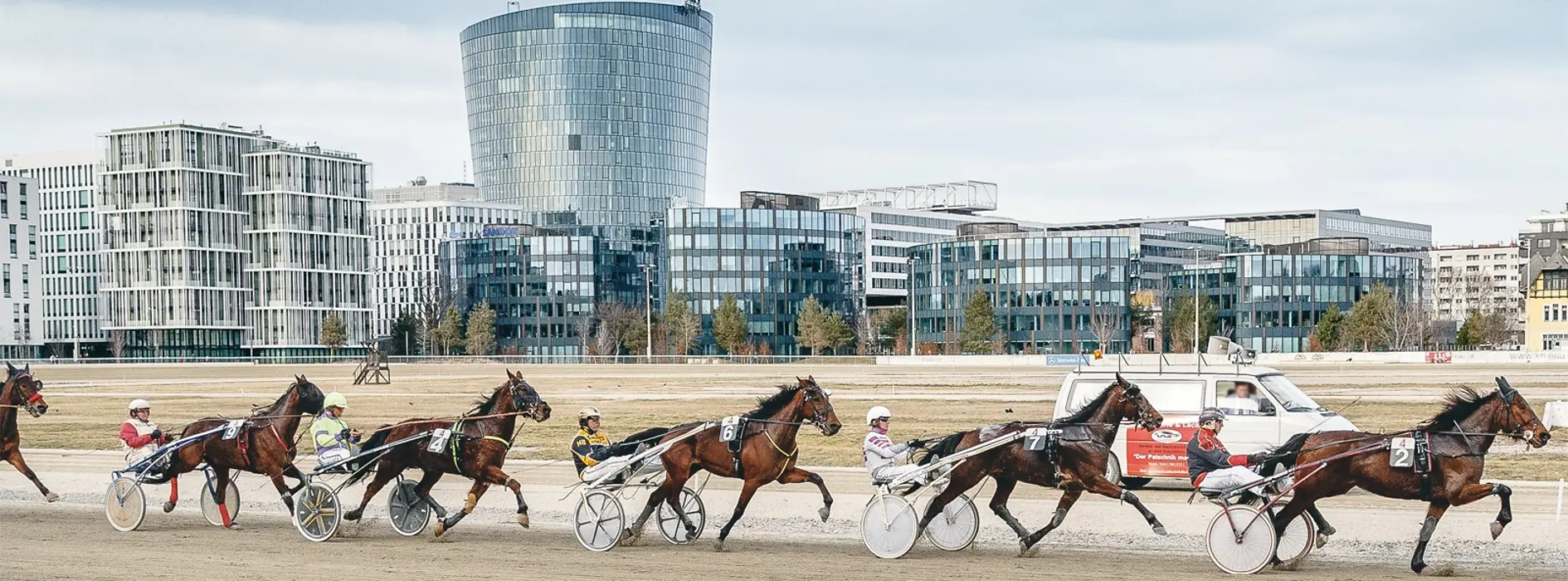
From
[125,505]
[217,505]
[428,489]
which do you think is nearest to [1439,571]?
[428,489]

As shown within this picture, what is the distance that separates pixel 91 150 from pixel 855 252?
7829cm

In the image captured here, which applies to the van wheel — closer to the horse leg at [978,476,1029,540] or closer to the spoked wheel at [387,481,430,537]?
the horse leg at [978,476,1029,540]

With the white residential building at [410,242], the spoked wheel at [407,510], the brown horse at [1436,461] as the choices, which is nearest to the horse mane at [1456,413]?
the brown horse at [1436,461]

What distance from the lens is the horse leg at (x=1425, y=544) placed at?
1396 centimetres

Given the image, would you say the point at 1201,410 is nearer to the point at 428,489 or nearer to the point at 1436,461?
the point at 1436,461

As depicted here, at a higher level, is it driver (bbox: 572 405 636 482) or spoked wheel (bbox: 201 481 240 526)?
driver (bbox: 572 405 636 482)

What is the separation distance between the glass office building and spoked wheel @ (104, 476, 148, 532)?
401 feet

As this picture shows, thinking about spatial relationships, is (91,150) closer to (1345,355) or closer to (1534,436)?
(1345,355)

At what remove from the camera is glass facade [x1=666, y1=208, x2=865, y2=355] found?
14938cm

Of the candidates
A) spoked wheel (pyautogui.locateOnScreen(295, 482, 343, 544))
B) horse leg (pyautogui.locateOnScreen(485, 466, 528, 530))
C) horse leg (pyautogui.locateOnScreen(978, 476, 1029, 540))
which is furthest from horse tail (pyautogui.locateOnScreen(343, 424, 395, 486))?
horse leg (pyautogui.locateOnScreen(978, 476, 1029, 540))

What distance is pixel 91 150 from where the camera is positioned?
522ft

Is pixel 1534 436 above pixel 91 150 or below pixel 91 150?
below

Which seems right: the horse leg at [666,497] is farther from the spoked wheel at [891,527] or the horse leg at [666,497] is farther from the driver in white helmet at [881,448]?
the spoked wheel at [891,527]

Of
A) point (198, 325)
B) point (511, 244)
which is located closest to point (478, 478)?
point (198, 325)
